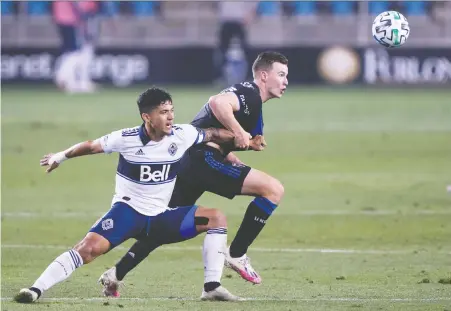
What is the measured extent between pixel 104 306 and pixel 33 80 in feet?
97.7

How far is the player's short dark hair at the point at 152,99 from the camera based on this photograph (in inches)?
372

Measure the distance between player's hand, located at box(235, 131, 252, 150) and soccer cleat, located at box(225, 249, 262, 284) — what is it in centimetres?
90

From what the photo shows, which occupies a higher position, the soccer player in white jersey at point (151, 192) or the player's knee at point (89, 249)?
the soccer player in white jersey at point (151, 192)

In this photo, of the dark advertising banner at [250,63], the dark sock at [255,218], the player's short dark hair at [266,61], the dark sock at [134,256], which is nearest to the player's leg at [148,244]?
the dark sock at [134,256]

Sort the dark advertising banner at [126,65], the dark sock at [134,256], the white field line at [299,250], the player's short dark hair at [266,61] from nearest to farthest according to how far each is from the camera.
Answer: the dark sock at [134,256] < the player's short dark hair at [266,61] < the white field line at [299,250] < the dark advertising banner at [126,65]

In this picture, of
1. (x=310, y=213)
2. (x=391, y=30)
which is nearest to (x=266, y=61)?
(x=391, y=30)

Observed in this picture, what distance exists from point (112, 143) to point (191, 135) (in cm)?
73

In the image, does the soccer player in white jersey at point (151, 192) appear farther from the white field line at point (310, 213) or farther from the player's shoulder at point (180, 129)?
the white field line at point (310, 213)

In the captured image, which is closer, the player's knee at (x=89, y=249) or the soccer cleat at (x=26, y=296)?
the soccer cleat at (x=26, y=296)

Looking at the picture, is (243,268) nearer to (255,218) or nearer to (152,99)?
(255,218)

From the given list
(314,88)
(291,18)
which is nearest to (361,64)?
(314,88)

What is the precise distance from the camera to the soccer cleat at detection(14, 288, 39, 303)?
9094 millimetres

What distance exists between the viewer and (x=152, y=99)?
9.48 meters

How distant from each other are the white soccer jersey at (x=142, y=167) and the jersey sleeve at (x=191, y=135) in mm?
168
